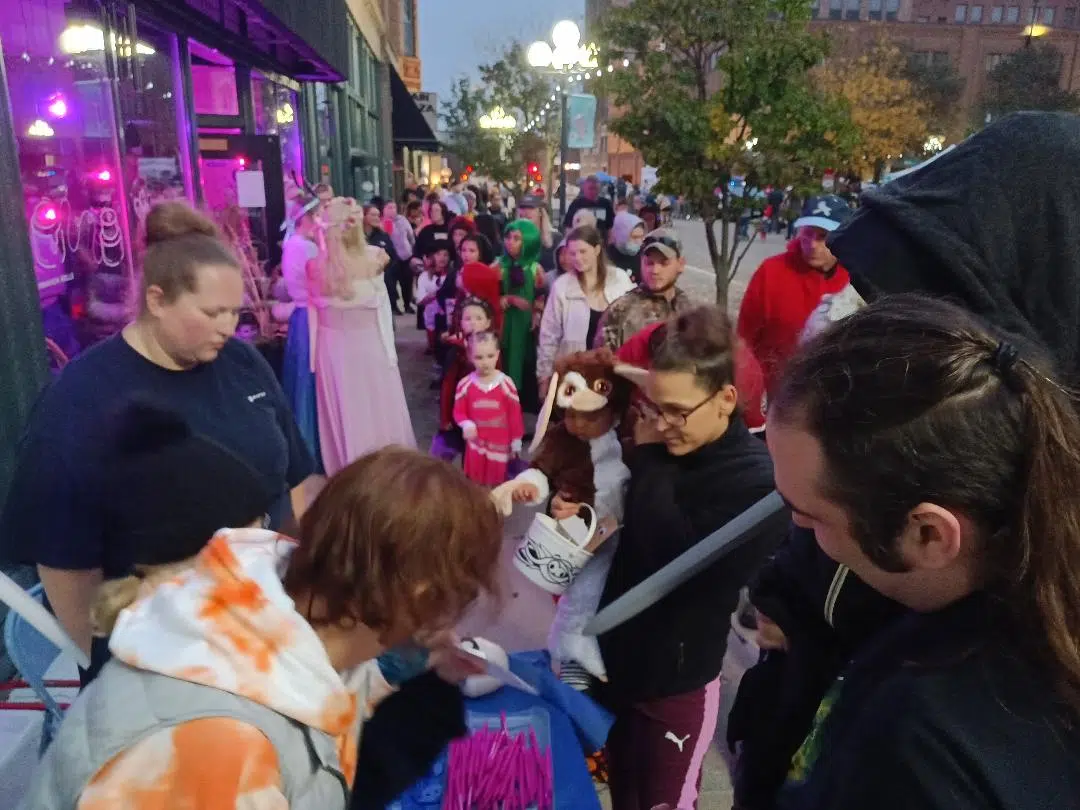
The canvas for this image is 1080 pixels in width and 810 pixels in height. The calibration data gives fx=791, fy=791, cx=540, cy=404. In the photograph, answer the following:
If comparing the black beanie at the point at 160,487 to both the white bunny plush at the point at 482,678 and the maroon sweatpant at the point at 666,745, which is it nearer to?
the white bunny plush at the point at 482,678

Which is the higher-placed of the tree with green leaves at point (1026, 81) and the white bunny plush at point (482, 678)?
the tree with green leaves at point (1026, 81)

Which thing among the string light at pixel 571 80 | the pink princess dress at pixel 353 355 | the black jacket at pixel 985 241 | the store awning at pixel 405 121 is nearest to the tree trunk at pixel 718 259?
the string light at pixel 571 80

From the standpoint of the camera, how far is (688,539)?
1987mm

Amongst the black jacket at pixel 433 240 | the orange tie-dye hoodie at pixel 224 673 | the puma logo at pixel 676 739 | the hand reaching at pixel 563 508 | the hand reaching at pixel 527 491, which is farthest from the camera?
the black jacket at pixel 433 240

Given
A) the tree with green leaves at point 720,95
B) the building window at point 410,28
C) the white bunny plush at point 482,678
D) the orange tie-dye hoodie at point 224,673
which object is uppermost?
the building window at point 410,28

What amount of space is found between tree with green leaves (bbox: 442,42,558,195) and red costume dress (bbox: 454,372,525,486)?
62.7ft

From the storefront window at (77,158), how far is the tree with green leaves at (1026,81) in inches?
1386

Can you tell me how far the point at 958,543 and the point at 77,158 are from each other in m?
5.40

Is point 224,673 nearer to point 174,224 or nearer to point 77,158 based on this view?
point 174,224

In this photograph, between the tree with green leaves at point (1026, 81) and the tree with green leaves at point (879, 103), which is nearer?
the tree with green leaves at point (879, 103)

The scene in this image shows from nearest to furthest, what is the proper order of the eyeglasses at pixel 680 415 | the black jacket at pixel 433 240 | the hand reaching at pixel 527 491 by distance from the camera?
1. the eyeglasses at pixel 680 415
2. the hand reaching at pixel 527 491
3. the black jacket at pixel 433 240

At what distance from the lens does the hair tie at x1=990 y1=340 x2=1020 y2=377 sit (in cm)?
86

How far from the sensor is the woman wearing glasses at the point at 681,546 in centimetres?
199

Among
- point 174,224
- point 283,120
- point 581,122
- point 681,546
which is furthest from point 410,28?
point 681,546
